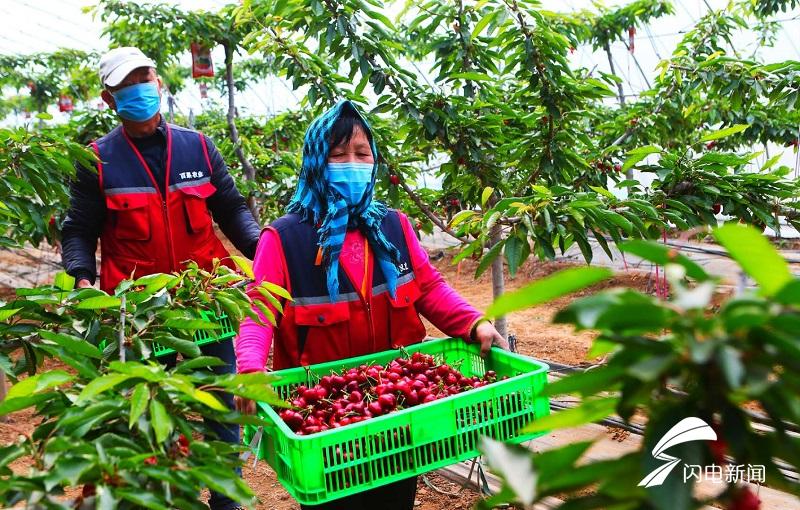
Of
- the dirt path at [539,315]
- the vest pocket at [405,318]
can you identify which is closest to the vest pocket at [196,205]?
the vest pocket at [405,318]

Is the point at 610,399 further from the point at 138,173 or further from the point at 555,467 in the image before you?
the point at 138,173

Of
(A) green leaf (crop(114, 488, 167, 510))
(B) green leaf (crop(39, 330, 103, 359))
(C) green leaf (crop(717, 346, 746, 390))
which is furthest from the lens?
(B) green leaf (crop(39, 330, 103, 359))

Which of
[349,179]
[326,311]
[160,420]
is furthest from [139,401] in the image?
[349,179]

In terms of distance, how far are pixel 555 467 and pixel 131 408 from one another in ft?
1.87

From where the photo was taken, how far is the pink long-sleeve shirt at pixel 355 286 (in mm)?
1651

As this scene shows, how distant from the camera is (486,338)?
69.7 inches

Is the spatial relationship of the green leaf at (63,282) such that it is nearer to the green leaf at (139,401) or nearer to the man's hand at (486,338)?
the green leaf at (139,401)

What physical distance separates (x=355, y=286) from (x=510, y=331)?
3802 mm

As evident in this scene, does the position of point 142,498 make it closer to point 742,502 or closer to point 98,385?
point 98,385

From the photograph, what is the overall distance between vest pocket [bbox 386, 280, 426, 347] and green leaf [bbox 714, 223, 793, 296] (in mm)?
1271

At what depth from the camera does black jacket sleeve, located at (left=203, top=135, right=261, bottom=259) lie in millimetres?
2371

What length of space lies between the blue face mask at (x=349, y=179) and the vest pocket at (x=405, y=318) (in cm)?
27

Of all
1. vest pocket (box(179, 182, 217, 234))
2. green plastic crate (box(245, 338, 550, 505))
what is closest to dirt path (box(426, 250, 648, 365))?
vest pocket (box(179, 182, 217, 234))

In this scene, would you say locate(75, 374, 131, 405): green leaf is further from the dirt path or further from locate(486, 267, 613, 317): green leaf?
the dirt path
